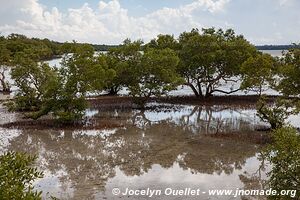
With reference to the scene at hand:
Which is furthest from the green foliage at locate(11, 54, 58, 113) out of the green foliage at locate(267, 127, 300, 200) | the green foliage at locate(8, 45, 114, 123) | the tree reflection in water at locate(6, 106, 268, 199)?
the green foliage at locate(267, 127, 300, 200)

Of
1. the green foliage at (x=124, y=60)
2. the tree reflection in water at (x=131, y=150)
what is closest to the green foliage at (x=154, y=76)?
the green foliage at (x=124, y=60)

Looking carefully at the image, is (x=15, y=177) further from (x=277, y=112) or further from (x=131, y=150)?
(x=277, y=112)

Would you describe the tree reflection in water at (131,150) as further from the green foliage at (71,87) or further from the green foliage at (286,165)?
the green foliage at (286,165)

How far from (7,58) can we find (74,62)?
25.3 m

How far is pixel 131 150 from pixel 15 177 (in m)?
13.9

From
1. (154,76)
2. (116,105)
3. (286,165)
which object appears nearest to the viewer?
(286,165)

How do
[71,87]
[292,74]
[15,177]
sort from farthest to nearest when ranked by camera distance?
[71,87] → [292,74] → [15,177]

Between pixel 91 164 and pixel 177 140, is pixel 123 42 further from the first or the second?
pixel 91 164

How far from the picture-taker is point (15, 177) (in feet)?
20.5

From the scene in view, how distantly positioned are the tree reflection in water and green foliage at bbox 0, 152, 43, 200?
7.46 m

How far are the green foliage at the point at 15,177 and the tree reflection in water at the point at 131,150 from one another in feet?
24.5

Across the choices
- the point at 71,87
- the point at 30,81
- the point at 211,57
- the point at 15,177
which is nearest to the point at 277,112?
the point at 71,87

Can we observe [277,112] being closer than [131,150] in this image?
No

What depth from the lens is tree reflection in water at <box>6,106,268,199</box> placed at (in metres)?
16.1
